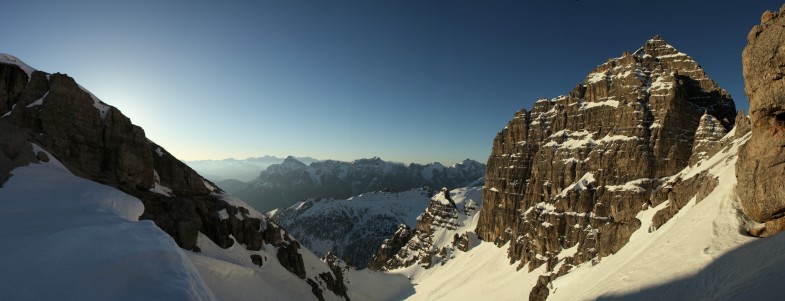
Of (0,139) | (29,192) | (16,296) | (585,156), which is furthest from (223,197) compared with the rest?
(585,156)

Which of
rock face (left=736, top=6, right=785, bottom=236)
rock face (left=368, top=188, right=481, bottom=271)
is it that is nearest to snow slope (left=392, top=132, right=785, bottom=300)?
rock face (left=736, top=6, right=785, bottom=236)

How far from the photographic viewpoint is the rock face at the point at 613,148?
84.4 m

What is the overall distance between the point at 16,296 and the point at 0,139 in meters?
36.2

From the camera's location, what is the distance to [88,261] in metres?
13.6

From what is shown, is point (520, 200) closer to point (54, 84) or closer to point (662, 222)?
point (662, 222)

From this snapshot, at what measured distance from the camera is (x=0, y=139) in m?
34.9

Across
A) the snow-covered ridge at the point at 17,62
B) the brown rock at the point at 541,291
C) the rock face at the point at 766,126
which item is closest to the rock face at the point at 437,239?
the brown rock at the point at 541,291

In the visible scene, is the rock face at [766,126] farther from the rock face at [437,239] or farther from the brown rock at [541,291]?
the rock face at [437,239]

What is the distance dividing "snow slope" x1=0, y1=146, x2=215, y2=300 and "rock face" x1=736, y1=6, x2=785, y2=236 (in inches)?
1456

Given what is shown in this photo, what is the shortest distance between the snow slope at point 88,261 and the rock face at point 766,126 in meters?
37.0

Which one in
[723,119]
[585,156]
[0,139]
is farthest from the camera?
[585,156]

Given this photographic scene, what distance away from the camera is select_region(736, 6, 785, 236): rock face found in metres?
26.6

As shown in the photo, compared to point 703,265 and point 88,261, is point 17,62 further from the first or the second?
point 703,265

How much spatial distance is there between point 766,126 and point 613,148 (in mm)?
76491
